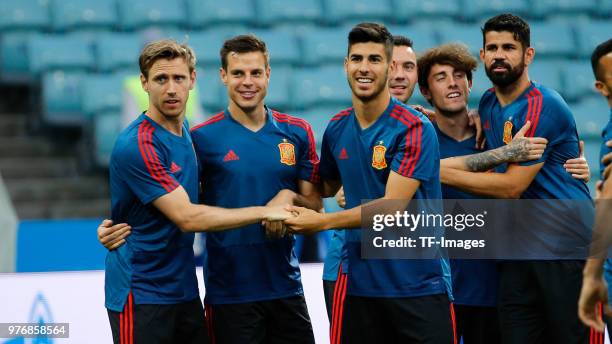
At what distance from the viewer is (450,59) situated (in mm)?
5070

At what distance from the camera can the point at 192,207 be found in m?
4.39

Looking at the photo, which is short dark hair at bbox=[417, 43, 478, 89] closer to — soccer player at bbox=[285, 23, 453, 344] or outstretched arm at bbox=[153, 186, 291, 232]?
soccer player at bbox=[285, 23, 453, 344]

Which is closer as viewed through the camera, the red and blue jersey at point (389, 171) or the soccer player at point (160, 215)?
the red and blue jersey at point (389, 171)

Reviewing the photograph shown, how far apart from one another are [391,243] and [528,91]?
109cm

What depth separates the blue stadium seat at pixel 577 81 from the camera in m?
9.77

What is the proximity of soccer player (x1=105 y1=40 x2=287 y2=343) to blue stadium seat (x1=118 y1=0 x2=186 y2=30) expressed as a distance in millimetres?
4998

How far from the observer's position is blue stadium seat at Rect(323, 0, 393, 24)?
33.0ft

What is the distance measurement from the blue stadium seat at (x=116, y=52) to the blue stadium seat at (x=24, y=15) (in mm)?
622

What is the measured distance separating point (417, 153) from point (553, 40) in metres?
6.54

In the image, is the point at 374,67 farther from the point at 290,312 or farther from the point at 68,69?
the point at 68,69

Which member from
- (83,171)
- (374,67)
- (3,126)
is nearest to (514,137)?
(374,67)

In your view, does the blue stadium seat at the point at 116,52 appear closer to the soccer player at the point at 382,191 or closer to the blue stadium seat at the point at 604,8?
the soccer player at the point at 382,191

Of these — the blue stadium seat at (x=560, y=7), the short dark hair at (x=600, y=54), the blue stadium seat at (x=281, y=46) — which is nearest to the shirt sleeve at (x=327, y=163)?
the short dark hair at (x=600, y=54)

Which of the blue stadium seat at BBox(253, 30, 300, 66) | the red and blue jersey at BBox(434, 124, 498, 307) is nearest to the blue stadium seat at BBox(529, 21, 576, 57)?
the blue stadium seat at BBox(253, 30, 300, 66)
